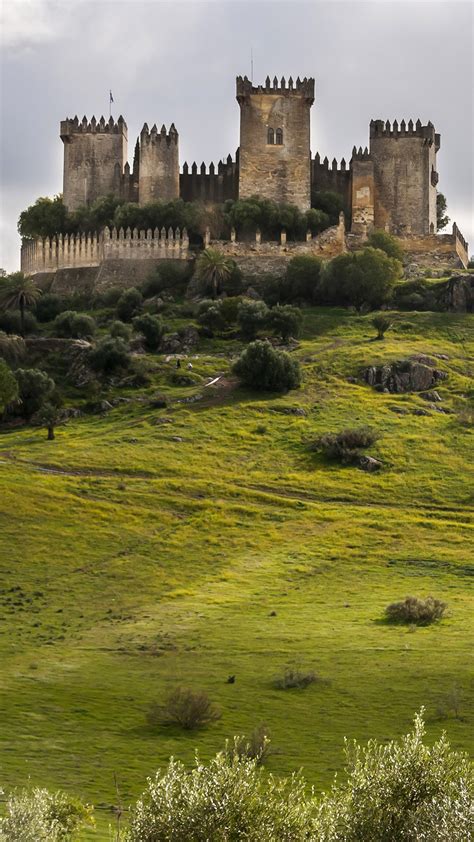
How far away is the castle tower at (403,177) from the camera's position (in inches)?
4628

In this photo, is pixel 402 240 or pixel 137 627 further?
pixel 402 240

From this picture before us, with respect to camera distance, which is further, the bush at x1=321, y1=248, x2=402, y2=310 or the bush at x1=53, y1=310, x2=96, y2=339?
the bush at x1=321, y1=248, x2=402, y2=310

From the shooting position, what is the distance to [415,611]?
52.6 m

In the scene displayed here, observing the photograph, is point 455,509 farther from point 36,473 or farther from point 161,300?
point 161,300

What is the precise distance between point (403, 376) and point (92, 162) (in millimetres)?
37092

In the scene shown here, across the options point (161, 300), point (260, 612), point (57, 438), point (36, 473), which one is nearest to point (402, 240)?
point (161, 300)

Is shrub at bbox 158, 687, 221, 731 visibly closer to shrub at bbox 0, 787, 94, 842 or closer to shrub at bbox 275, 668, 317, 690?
shrub at bbox 275, 668, 317, 690

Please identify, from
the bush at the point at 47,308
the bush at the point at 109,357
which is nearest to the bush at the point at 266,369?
the bush at the point at 109,357

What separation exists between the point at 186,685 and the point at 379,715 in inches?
238

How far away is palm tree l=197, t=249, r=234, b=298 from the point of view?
350ft

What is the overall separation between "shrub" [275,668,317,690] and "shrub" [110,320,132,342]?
54.4 metres

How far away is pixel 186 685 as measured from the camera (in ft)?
144

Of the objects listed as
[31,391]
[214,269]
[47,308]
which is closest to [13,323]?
[47,308]

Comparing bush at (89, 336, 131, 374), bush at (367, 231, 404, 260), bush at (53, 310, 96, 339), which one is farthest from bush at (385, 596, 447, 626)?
bush at (367, 231, 404, 260)
